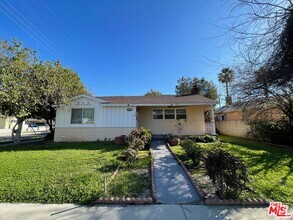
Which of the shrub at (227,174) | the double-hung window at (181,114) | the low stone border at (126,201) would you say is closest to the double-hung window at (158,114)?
the double-hung window at (181,114)

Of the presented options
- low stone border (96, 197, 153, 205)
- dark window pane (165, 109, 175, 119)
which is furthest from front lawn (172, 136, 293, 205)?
dark window pane (165, 109, 175, 119)

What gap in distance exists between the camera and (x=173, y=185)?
4996 millimetres

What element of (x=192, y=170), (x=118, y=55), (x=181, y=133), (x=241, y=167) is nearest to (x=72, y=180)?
(x=192, y=170)

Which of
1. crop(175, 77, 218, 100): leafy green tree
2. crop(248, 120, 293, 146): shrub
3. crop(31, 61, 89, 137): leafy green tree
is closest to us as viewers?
crop(248, 120, 293, 146): shrub

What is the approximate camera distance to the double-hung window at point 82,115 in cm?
1382

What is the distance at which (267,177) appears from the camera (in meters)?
5.61

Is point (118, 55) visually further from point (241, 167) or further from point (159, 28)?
point (241, 167)

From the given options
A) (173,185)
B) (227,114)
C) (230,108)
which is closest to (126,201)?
(173,185)

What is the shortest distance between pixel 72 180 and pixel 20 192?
1.25 metres

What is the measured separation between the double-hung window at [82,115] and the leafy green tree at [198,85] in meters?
25.6

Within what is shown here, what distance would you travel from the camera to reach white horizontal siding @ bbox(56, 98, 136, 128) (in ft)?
44.6

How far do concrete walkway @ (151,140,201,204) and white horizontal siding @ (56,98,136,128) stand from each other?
6.76 meters

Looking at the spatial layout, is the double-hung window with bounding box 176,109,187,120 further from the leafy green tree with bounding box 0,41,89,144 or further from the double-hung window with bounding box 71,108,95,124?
the leafy green tree with bounding box 0,41,89,144

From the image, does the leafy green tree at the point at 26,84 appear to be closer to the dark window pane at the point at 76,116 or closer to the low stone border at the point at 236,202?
the dark window pane at the point at 76,116
